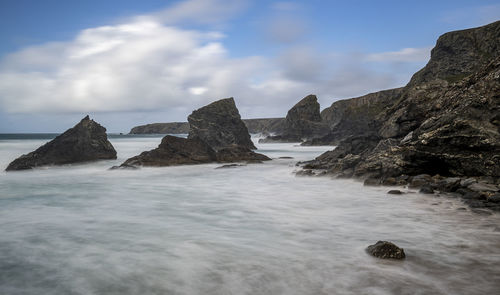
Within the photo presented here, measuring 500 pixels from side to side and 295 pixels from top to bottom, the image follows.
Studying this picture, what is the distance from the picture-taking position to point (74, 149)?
27000 millimetres

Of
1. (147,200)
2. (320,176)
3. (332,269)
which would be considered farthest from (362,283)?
(320,176)

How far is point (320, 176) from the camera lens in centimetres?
1795

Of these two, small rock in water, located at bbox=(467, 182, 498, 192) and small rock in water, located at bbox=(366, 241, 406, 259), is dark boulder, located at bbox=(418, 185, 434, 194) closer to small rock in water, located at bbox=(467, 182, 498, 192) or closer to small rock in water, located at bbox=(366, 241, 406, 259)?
small rock in water, located at bbox=(467, 182, 498, 192)

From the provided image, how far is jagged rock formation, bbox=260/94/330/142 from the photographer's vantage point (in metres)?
87.6

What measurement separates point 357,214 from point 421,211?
1.70 meters

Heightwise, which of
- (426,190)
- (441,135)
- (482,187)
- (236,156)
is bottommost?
(426,190)

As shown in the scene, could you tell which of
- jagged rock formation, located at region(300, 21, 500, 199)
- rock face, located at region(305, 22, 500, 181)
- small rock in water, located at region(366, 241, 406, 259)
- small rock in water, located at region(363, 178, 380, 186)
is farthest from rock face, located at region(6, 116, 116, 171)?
small rock in water, located at region(366, 241, 406, 259)

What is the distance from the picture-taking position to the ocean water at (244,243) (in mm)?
5098

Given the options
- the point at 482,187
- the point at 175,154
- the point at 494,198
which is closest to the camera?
the point at 494,198

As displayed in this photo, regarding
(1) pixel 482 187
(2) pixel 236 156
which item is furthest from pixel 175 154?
(1) pixel 482 187

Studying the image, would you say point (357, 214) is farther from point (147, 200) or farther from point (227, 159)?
point (227, 159)

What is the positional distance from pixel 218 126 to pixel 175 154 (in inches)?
998

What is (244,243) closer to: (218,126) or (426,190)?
(426,190)

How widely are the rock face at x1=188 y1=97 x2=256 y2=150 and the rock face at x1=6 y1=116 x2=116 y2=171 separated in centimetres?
2134
